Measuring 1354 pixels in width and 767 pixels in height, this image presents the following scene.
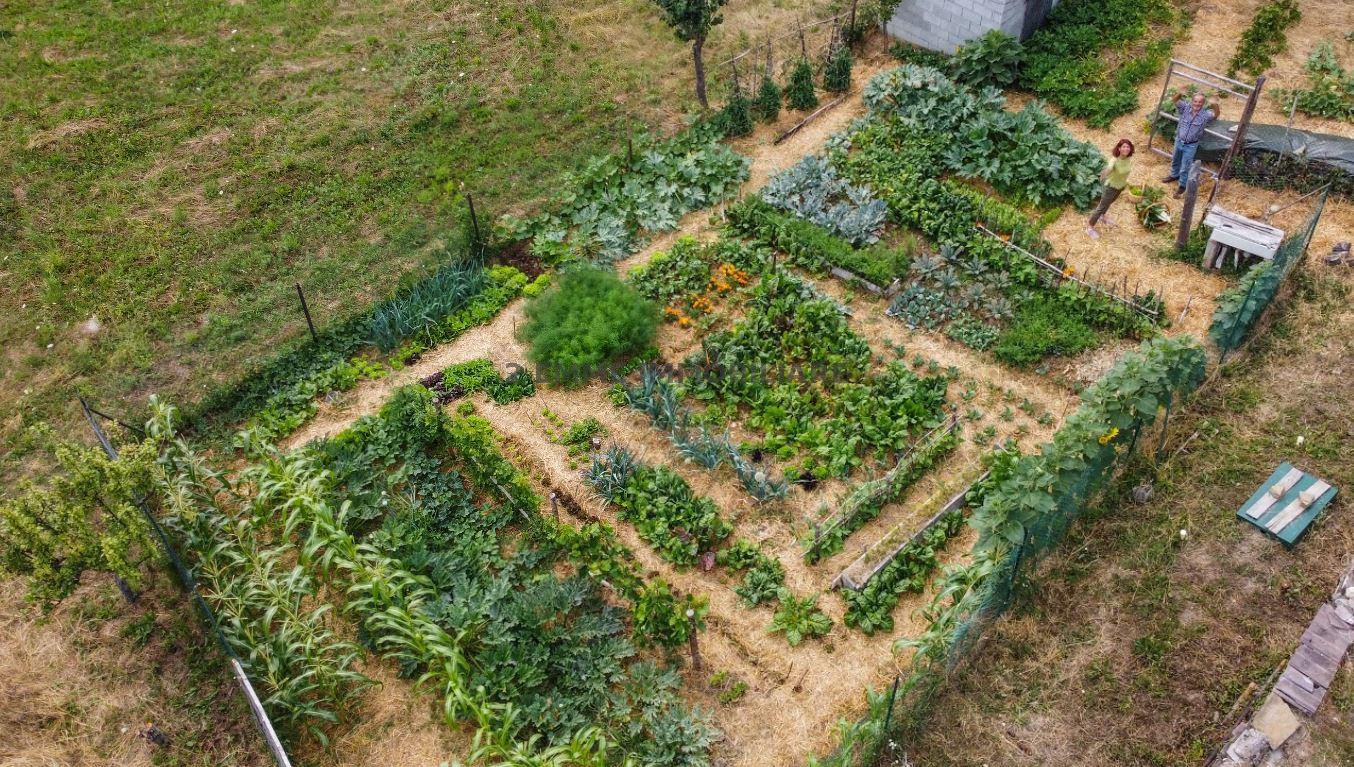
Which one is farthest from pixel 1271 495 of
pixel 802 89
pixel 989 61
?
pixel 802 89

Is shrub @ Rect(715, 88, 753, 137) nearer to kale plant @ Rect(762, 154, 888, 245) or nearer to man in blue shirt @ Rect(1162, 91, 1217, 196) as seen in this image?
kale plant @ Rect(762, 154, 888, 245)

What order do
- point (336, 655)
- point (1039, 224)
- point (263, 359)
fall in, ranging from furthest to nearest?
point (1039, 224) < point (263, 359) < point (336, 655)

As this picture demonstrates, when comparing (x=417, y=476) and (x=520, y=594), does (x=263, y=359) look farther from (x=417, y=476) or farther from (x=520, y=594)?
(x=520, y=594)

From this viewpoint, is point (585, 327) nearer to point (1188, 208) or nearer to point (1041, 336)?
point (1041, 336)

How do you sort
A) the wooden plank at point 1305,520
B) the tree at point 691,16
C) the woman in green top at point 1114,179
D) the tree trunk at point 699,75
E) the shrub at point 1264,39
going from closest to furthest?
1. the wooden plank at point 1305,520
2. the woman in green top at point 1114,179
3. the tree at point 691,16
4. the shrub at point 1264,39
5. the tree trunk at point 699,75

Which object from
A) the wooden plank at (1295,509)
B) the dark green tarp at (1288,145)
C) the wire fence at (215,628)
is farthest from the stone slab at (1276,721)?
the dark green tarp at (1288,145)

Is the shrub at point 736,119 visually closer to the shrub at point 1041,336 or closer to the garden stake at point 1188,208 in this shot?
the shrub at point 1041,336

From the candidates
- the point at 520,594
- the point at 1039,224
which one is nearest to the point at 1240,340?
the point at 1039,224
